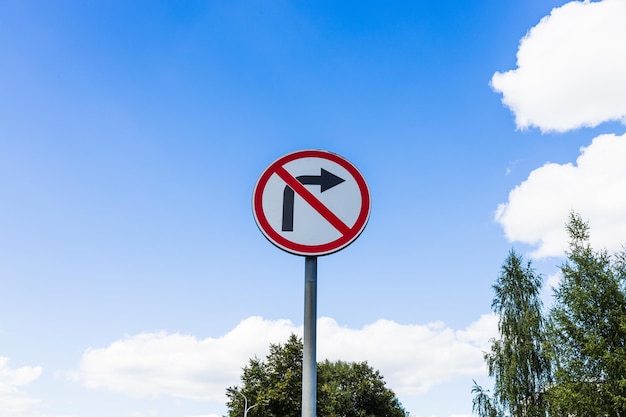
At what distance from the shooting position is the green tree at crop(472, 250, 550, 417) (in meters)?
39.9

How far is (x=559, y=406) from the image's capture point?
109ft

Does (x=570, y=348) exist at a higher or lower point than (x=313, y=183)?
higher

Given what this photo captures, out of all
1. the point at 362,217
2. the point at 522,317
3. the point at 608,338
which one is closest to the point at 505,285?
the point at 522,317

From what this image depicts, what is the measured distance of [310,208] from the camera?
11.5 ft

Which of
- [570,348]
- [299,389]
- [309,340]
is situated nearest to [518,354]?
[570,348]

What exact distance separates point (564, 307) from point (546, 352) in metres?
2.85

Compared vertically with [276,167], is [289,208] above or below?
below

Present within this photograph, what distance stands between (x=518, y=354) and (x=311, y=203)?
1592 inches

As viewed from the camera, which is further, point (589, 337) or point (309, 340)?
point (589, 337)

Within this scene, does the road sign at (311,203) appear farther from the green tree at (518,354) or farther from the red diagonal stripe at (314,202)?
the green tree at (518,354)

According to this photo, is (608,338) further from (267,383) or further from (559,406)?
(267,383)

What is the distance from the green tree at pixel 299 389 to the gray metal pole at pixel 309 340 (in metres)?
33.7

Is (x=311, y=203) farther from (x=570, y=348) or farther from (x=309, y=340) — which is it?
(x=570, y=348)

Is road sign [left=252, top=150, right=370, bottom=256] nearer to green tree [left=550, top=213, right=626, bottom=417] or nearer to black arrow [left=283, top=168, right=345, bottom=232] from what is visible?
black arrow [left=283, top=168, right=345, bottom=232]
